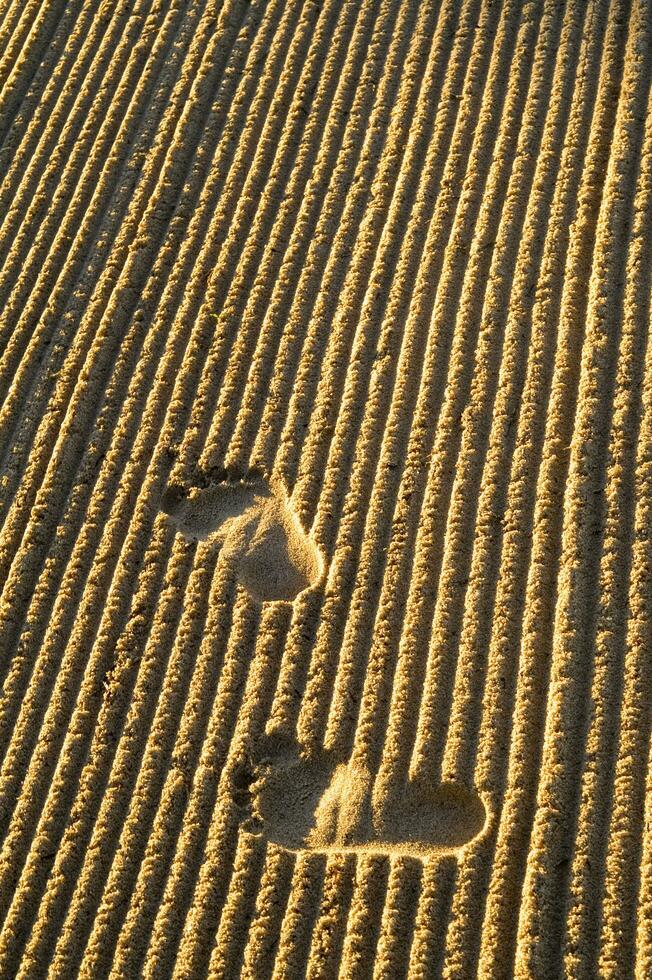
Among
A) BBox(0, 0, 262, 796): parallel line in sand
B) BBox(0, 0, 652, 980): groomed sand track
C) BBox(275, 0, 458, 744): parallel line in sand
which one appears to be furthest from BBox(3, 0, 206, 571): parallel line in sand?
BBox(275, 0, 458, 744): parallel line in sand

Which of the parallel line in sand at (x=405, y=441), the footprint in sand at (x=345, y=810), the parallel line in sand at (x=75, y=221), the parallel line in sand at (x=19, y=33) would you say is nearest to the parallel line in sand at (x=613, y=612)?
the footprint in sand at (x=345, y=810)

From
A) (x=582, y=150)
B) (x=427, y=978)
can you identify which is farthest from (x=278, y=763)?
(x=582, y=150)

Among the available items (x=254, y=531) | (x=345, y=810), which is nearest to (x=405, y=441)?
→ (x=254, y=531)

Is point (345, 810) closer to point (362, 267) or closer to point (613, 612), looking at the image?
point (613, 612)

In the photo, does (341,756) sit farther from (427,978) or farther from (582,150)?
(582,150)

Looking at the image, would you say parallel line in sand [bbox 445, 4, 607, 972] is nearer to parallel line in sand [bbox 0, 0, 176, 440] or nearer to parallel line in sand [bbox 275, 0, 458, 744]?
parallel line in sand [bbox 275, 0, 458, 744]
